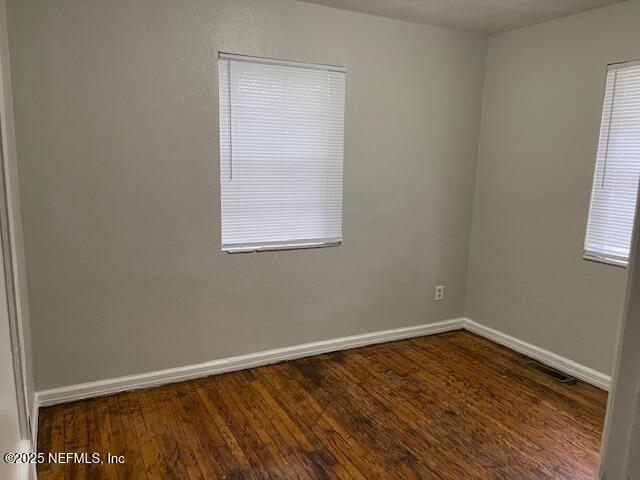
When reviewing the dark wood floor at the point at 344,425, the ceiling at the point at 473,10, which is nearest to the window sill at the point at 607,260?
the dark wood floor at the point at 344,425

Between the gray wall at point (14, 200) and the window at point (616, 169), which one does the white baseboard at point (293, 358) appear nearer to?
the gray wall at point (14, 200)

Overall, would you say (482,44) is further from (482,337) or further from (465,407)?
(465,407)

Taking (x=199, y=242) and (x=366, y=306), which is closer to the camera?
(x=199, y=242)

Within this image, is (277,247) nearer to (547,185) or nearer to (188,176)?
(188,176)

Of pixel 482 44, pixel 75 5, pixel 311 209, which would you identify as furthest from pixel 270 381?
pixel 482 44

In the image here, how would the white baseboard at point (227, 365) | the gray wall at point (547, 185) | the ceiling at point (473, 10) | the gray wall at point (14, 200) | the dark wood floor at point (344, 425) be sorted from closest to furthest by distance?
the gray wall at point (14, 200) → the dark wood floor at point (344, 425) → the white baseboard at point (227, 365) → the ceiling at point (473, 10) → the gray wall at point (547, 185)

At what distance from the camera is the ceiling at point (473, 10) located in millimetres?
2773

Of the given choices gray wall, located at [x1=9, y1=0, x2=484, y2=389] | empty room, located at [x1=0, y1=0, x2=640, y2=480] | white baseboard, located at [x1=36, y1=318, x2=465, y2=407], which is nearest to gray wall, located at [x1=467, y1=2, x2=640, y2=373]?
empty room, located at [x1=0, y1=0, x2=640, y2=480]

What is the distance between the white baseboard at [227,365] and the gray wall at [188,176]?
0.05 m

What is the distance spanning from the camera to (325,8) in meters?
2.94

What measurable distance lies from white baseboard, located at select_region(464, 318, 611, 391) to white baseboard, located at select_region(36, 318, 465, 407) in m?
0.21

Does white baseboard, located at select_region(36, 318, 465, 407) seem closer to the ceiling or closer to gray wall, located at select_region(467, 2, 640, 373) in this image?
gray wall, located at select_region(467, 2, 640, 373)

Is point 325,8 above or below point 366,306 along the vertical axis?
above

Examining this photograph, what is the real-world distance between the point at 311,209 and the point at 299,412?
1313 mm
